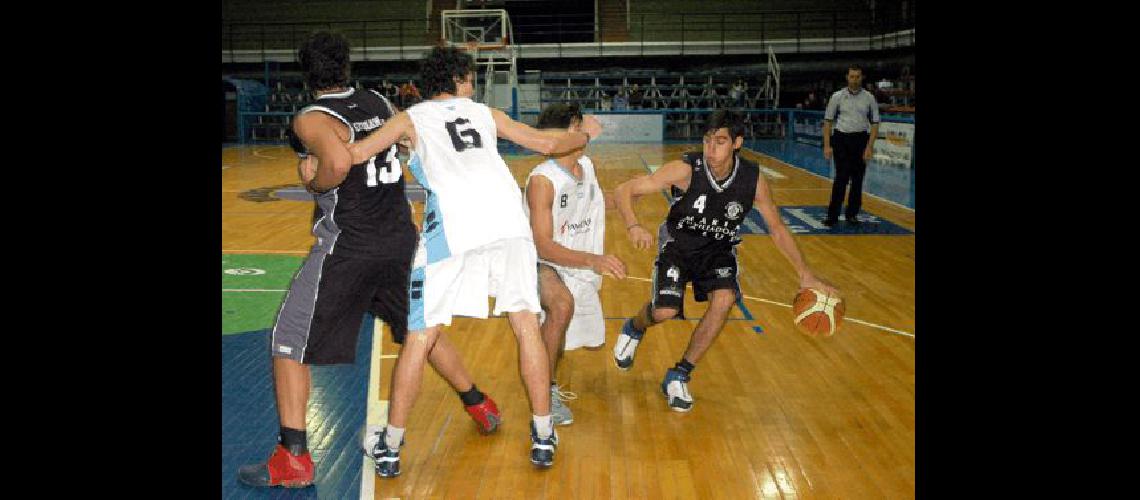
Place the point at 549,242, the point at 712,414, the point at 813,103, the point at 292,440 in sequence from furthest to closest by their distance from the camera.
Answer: the point at 813,103 < the point at 712,414 < the point at 549,242 < the point at 292,440

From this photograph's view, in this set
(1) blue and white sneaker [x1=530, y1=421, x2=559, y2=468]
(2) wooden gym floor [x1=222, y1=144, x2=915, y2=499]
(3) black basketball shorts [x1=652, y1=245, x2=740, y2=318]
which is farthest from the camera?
(3) black basketball shorts [x1=652, y1=245, x2=740, y2=318]

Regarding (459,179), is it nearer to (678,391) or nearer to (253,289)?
(678,391)

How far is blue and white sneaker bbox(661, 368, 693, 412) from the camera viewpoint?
16.1 feet

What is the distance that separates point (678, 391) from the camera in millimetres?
4957

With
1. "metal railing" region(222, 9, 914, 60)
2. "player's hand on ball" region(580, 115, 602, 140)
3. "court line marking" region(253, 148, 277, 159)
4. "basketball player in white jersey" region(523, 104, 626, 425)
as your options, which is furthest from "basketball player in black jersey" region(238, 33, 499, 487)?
"metal railing" region(222, 9, 914, 60)

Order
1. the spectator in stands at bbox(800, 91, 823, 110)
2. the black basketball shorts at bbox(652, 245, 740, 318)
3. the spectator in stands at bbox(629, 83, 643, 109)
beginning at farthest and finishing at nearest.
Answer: the spectator in stands at bbox(629, 83, 643, 109)
the spectator in stands at bbox(800, 91, 823, 110)
the black basketball shorts at bbox(652, 245, 740, 318)

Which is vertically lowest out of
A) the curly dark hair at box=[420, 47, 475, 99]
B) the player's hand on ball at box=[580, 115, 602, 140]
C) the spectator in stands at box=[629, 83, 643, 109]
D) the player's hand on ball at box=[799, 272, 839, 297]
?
the player's hand on ball at box=[799, 272, 839, 297]

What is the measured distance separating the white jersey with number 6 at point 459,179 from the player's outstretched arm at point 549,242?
15.7 inches

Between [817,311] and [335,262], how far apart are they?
2.43 meters

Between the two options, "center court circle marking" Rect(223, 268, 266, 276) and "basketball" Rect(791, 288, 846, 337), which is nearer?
"basketball" Rect(791, 288, 846, 337)

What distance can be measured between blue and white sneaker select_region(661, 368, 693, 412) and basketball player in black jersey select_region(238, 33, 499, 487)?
1.54m

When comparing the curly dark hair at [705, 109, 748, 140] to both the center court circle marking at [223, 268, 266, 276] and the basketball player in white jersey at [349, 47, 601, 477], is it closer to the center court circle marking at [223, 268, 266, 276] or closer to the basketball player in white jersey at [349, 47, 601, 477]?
the basketball player in white jersey at [349, 47, 601, 477]

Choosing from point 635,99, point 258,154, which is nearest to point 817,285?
point 258,154
